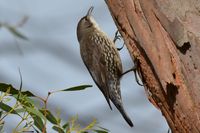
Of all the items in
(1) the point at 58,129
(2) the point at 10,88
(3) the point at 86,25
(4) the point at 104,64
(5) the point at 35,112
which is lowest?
(4) the point at 104,64

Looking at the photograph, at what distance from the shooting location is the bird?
4.13 metres

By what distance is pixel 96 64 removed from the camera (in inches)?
167

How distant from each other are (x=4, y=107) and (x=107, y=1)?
31.3 inches

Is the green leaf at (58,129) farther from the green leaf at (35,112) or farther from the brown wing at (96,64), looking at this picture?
the brown wing at (96,64)

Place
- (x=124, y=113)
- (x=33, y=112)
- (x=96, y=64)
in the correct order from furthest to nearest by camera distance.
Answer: (x=96, y=64)
(x=124, y=113)
(x=33, y=112)

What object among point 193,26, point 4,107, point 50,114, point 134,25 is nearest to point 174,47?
point 193,26

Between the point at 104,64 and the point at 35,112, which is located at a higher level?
the point at 35,112

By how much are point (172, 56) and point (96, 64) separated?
2.05 metres

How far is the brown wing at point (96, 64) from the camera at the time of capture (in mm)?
4191

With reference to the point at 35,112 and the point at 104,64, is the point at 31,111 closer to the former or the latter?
the point at 35,112

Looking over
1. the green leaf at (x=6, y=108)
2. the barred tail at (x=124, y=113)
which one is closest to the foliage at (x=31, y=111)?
the green leaf at (x=6, y=108)

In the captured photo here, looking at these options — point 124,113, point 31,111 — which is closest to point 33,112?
point 31,111

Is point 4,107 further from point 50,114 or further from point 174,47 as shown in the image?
point 174,47

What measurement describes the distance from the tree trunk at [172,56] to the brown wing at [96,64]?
1.76 m
